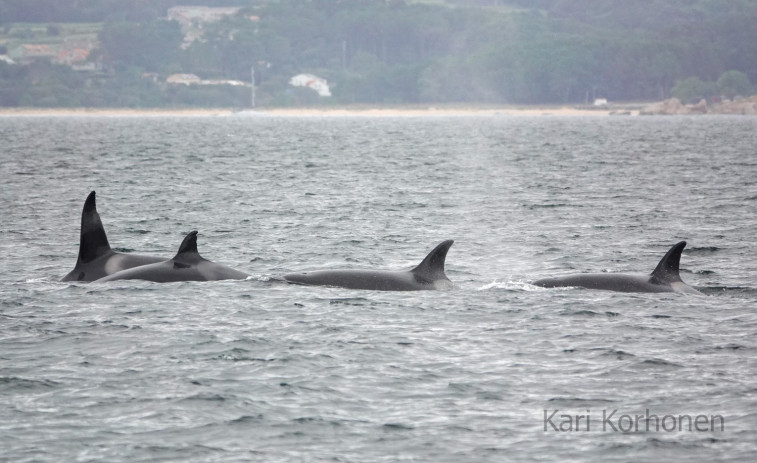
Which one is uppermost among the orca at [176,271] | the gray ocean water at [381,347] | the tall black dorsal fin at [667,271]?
the tall black dorsal fin at [667,271]

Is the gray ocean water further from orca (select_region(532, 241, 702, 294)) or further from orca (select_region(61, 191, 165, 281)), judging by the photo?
orca (select_region(61, 191, 165, 281))

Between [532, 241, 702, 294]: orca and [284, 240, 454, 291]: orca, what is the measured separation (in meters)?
2.17

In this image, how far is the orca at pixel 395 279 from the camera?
21.8m

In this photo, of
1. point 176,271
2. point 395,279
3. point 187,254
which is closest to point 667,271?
point 395,279

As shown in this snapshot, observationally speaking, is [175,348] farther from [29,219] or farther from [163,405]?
[29,219]

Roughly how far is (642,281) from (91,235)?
9.99m

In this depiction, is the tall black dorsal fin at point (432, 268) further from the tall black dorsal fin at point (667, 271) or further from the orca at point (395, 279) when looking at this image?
the tall black dorsal fin at point (667, 271)

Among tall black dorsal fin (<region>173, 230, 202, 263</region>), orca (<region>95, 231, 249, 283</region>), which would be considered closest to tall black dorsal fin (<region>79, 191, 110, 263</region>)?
orca (<region>95, 231, 249, 283</region>)

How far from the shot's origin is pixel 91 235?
22453mm

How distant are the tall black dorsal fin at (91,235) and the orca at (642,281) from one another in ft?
26.9

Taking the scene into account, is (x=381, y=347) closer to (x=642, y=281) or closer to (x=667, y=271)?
(x=642, y=281)

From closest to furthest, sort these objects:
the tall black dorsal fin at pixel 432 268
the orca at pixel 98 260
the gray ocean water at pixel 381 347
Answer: the gray ocean water at pixel 381 347 < the tall black dorsal fin at pixel 432 268 < the orca at pixel 98 260

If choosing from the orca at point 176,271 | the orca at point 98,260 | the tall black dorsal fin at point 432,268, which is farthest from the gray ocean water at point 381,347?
the orca at point 98,260

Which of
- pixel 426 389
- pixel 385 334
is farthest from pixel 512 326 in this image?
pixel 426 389
